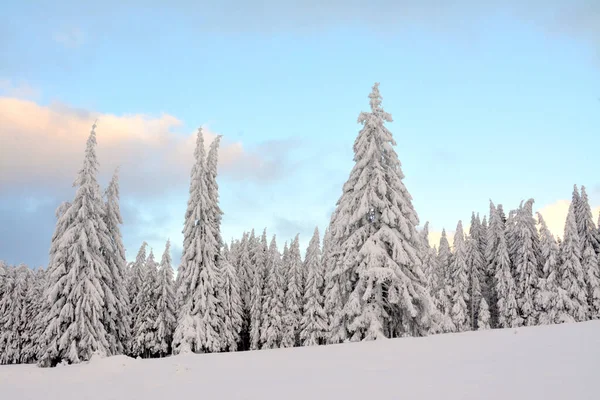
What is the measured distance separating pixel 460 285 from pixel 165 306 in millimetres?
36647

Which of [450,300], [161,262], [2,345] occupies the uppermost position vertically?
[161,262]

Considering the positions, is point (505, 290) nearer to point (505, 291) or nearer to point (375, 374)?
point (505, 291)

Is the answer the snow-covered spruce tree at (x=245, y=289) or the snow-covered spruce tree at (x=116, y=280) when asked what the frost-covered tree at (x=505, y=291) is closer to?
the snow-covered spruce tree at (x=245, y=289)

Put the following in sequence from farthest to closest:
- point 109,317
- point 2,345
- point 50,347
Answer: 1. point 2,345
2. point 109,317
3. point 50,347

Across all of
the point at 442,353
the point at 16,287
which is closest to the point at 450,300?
the point at 442,353

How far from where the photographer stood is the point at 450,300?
194ft

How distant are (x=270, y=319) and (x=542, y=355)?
162ft

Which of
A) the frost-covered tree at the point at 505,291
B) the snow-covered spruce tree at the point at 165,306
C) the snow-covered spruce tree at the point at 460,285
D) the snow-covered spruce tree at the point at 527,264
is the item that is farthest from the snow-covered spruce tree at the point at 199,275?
the snow-covered spruce tree at the point at 527,264

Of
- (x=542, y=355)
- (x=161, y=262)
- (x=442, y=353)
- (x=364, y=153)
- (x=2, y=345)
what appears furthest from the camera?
(x=2, y=345)

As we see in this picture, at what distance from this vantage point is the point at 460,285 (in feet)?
189

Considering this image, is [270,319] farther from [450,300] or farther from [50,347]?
[50,347]

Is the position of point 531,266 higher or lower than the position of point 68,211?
lower

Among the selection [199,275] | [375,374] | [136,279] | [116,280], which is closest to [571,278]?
[199,275]

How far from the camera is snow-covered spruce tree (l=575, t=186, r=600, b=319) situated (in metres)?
50.0
